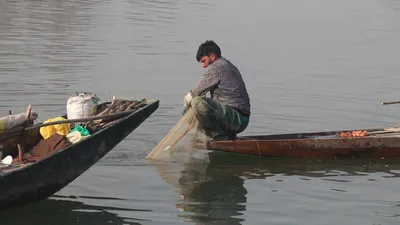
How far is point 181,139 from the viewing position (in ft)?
28.1

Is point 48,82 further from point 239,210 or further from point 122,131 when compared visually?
point 239,210

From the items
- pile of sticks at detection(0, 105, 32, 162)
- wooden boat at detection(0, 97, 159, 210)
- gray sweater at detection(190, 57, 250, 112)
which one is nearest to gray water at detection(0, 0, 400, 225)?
wooden boat at detection(0, 97, 159, 210)

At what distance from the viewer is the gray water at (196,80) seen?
23.7ft

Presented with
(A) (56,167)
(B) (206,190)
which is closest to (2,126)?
(A) (56,167)

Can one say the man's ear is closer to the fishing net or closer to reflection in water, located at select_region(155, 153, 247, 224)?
the fishing net

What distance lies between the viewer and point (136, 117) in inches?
304

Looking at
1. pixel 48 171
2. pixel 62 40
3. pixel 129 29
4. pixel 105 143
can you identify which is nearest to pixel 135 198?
pixel 105 143

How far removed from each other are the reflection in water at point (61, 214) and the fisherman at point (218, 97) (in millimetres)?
1887

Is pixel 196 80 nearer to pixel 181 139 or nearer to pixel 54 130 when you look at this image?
pixel 181 139

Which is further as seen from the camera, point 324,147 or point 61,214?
point 324,147

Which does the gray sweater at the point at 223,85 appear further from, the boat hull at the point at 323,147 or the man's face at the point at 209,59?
the boat hull at the point at 323,147

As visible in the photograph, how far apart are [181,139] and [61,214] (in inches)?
80.3

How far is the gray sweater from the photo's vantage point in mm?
8570

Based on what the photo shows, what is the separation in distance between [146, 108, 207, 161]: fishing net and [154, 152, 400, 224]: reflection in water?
0.12m
